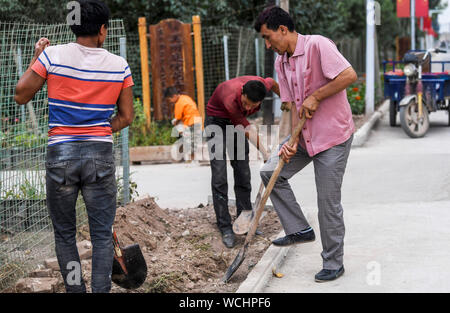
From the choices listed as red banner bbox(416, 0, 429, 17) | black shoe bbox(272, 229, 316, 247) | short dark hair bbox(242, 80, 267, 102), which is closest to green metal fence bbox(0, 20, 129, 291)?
short dark hair bbox(242, 80, 267, 102)

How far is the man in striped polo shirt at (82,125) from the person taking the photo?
3.70 m

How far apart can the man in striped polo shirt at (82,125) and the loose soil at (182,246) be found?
971 mm

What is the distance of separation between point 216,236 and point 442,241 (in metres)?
2.05

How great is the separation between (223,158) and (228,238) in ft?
2.45

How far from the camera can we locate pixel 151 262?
5.36 m

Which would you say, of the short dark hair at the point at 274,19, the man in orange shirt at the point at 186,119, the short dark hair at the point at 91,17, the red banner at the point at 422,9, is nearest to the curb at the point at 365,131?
the man in orange shirt at the point at 186,119

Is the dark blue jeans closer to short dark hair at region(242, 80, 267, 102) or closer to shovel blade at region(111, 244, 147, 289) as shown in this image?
shovel blade at region(111, 244, 147, 289)

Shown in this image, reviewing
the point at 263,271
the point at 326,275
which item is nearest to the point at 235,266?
the point at 263,271

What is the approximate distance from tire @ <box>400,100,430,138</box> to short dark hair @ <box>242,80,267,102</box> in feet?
23.2

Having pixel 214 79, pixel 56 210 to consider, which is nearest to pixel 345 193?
pixel 56 210

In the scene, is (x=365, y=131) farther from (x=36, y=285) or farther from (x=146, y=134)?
(x=36, y=285)

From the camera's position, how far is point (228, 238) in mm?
6133

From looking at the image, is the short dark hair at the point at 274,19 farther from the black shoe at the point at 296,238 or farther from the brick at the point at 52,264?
the brick at the point at 52,264

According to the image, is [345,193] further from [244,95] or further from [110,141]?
[110,141]
